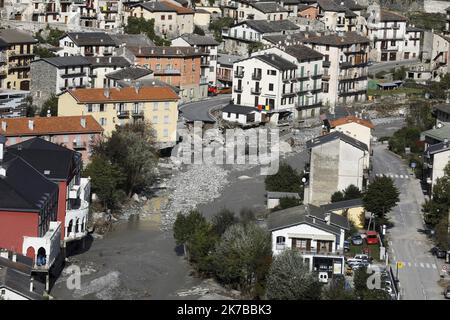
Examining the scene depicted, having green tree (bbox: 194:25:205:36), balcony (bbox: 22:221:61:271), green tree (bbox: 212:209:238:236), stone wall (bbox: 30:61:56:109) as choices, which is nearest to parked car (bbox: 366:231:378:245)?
green tree (bbox: 212:209:238:236)

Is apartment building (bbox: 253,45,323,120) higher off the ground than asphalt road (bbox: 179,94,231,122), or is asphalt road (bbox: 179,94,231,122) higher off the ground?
apartment building (bbox: 253,45,323,120)

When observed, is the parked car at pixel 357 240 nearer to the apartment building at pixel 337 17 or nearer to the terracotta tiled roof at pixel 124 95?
the terracotta tiled roof at pixel 124 95

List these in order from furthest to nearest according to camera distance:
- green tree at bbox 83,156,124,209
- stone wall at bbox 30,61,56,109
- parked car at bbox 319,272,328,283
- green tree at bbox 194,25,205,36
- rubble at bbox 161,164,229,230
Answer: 1. green tree at bbox 194,25,205,36
2. stone wall at bbox 30,61,56,109
3. rubble at bbox 161,164,229,230
4. green tree at bbox 83,156,124,209
5. parked car at bbox 319,272,328,283

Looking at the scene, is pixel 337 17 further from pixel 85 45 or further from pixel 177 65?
pixel 85 45

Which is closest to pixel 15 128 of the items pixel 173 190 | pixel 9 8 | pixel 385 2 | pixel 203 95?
pixel 173 190

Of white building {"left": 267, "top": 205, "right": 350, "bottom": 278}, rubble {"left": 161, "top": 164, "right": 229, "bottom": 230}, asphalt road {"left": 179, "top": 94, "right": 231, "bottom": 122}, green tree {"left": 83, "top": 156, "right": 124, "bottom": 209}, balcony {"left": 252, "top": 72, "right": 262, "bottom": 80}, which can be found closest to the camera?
white building {"left": 267, "top": 205, "right": 350, "bottom": 278}

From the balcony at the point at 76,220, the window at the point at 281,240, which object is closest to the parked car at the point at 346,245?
the window at the point at 281,240

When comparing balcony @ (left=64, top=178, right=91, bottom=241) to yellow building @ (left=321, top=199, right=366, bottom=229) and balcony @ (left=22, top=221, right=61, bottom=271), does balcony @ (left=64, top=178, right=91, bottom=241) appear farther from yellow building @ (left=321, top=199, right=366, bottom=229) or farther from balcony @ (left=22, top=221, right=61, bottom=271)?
yellow building @ (left=321, top=199, right=366, bottom=229)

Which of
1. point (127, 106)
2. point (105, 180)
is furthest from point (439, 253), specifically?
point (127, 106)
